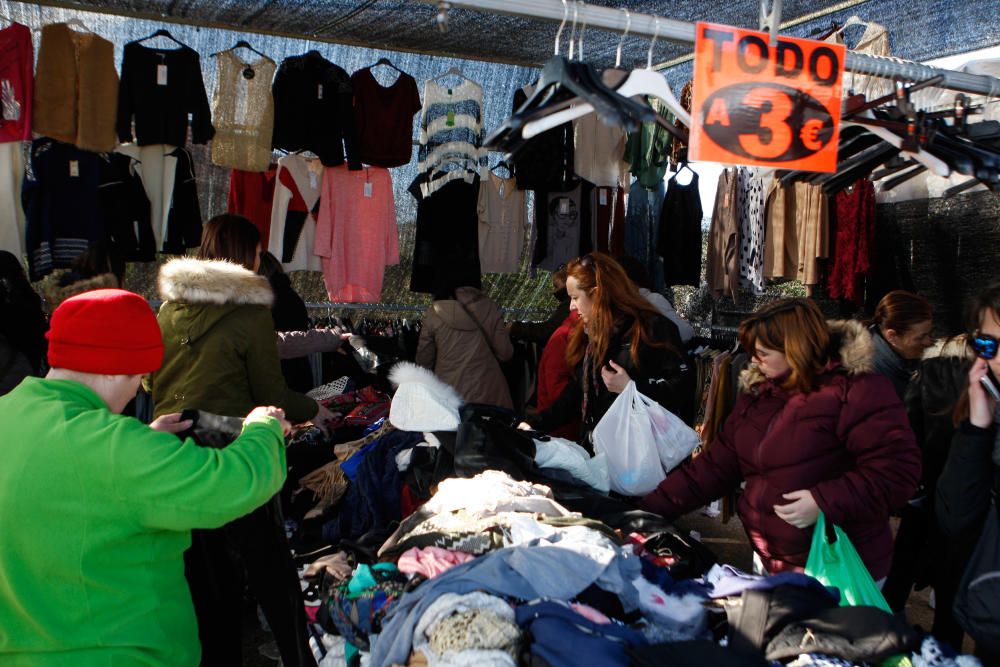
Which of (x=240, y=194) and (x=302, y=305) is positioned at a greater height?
(x=240, y=194)

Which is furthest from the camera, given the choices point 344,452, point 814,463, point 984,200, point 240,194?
point 240,194

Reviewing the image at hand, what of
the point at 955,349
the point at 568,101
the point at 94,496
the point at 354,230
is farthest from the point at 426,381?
the point at 354,230

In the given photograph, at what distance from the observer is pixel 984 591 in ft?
7.04

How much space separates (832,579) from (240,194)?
4.61m

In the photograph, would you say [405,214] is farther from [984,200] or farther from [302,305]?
→ [984,200]

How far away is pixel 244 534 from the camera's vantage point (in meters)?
2.26

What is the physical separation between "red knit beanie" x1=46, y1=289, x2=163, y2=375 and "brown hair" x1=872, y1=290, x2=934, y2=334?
3.49m

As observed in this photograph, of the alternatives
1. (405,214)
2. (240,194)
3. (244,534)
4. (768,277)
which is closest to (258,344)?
(244,534)

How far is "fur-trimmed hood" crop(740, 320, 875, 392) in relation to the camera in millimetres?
2531

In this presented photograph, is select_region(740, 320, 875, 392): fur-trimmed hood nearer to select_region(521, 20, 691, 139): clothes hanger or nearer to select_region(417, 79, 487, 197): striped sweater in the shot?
select_region(521, 20, 691, 139): clothes hanger

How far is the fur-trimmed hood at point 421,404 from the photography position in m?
2.82

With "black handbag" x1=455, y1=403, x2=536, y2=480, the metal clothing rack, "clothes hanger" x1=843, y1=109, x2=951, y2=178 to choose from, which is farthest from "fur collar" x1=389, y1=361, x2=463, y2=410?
the metal clothing rack

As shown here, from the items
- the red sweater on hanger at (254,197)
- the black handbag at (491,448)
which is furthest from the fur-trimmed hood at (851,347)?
the red sweater on hanger at (254,197)

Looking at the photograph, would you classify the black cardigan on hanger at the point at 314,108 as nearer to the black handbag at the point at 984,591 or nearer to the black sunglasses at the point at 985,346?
the black sunglasses at the point at 985,346
